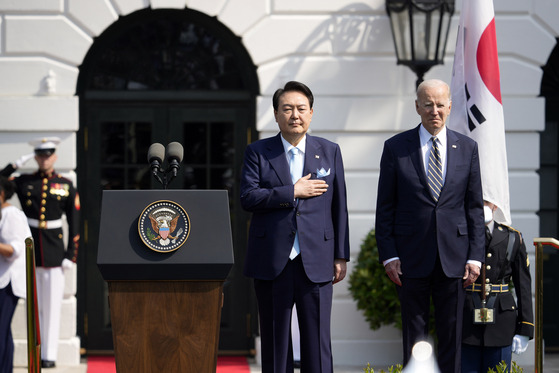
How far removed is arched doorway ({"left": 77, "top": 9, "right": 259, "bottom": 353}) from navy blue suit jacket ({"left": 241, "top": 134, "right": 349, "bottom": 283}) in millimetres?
3585

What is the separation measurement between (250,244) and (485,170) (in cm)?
201

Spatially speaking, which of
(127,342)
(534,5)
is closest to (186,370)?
(127,342)

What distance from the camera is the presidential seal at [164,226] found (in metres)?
4.27

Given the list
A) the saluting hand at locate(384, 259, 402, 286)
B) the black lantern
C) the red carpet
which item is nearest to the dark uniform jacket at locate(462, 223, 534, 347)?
the saluting hand at locate(384, 259, 402, 286)

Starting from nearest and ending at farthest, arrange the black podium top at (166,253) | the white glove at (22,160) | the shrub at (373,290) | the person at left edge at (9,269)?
the black podium top at (166,253)
the person at left edge at (9,269)
the shrub at (373,290)
the white glove at (22,160)

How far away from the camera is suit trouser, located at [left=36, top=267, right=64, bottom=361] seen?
7.83 metres

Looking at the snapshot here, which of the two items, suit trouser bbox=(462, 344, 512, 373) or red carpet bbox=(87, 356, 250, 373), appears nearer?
suit trouser bbox=(462, 344, 512, 373)

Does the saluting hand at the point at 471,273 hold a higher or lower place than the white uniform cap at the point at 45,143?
lower

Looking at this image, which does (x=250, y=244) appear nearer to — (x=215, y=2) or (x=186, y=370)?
(x=186, y=370)

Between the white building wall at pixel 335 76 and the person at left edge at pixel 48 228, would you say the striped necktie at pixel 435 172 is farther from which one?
the person at left edge at pixel 48 228

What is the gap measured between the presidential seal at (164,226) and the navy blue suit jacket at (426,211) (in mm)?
1210

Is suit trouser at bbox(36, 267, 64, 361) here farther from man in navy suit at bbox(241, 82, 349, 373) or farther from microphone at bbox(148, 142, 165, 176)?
microphone at bbox(148, 142, 165, 176)

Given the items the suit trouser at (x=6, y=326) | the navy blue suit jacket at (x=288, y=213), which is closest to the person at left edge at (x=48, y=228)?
the suit trouser at (x=6, y=326)

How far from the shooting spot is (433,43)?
792 centimetres
